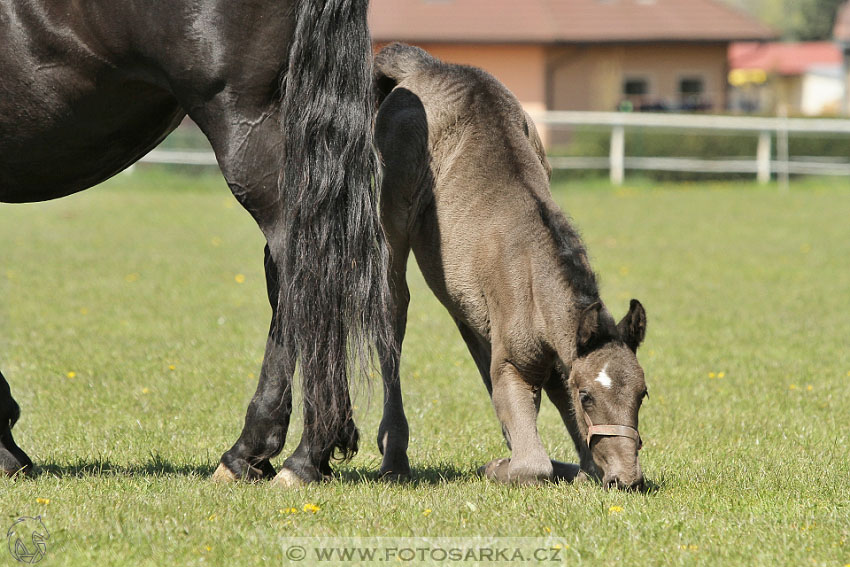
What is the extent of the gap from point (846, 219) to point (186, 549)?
1628 cm

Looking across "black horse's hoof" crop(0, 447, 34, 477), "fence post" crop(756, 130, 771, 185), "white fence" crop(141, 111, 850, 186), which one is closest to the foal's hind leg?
"black horse's hoof" crop(0, 447, 34, 477)

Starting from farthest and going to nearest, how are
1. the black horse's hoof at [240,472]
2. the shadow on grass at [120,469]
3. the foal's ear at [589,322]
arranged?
the shadow on grass at [120,469], the black horse's hoof at [240,472], the foal's ear at [589,322]

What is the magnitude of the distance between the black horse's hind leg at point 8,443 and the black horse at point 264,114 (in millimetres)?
1035

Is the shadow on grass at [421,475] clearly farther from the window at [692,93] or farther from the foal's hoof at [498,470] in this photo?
the window at [692,93]

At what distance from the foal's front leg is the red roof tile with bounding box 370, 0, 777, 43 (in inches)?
1183

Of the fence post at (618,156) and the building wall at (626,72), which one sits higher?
the building wall at (626,72)

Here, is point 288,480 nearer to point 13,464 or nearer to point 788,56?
point 13,464

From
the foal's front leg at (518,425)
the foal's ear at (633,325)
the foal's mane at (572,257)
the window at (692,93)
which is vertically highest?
the window at (692,93)

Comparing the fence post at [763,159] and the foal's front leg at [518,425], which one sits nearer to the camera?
the foal's front leg at [518,425]

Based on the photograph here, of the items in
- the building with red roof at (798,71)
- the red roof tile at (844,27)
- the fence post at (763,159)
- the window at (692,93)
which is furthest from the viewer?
the building with red roof at (798,71)

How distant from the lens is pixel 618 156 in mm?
24516

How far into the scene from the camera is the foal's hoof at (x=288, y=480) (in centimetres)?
438

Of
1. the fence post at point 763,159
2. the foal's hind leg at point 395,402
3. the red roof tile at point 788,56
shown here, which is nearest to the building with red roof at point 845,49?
the red roof tile at point 788,56

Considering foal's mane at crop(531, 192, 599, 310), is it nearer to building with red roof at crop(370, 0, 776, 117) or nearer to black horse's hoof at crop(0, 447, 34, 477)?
black horse's hoof at crop(0, 447, 34, 477)
